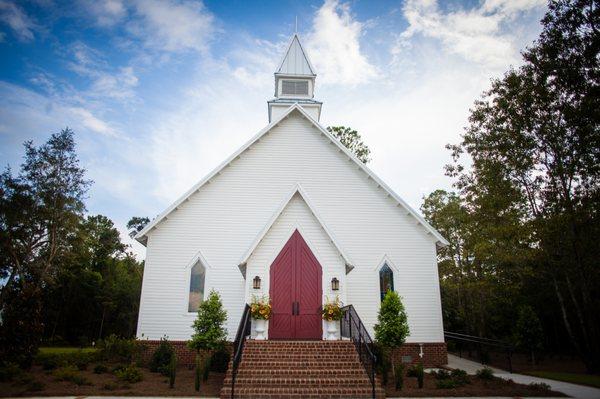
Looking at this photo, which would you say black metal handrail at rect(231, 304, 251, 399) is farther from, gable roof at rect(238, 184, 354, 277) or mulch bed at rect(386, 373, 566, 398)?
mulch bed at rect(386, 373, 566, 398)

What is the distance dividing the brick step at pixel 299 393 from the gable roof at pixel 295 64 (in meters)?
18.6

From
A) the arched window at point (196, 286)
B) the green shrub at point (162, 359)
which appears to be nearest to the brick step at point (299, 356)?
the green shrub at point (162, 359)

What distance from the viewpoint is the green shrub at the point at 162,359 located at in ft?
42.8

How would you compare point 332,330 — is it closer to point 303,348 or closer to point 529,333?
point 303,348

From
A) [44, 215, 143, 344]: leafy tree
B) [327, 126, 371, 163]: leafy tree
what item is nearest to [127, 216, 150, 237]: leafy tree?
[44, 215, 143, 344]: leafy tree

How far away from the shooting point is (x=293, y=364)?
10.9 meters

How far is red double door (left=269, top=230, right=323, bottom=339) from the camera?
44.2ft

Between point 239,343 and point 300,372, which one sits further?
point 300,372

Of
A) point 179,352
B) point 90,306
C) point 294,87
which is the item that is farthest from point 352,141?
point 90,306

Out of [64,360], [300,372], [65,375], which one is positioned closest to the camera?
[300,372]

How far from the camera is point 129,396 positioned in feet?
32.1

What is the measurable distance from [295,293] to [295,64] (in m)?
15.5

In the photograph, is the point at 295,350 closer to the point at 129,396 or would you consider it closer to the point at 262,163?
the point at 129,396

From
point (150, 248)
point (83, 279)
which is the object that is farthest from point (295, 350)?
point (83, 279)
